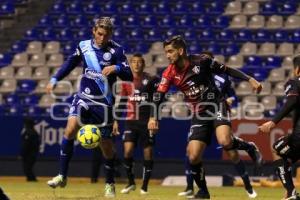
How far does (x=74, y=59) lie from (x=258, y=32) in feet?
53.7

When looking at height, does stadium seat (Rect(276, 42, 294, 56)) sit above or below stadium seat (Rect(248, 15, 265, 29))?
below

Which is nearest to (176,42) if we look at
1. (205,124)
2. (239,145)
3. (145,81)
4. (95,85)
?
(205,124)

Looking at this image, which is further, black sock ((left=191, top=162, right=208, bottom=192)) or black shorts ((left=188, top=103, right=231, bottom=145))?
black sock ((left=191, top=162, right=208, bottom=192))

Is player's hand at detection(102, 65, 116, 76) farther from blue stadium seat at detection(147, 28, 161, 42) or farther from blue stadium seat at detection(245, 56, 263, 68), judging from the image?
blue stadium seat at detection(147, 28, 161, 42)

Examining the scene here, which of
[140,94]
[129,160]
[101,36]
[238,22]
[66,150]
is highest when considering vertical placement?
[238,22]

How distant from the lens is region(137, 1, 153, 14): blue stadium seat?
31.6 metres

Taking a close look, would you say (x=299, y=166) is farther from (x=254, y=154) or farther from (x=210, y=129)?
(x=210, y=129)

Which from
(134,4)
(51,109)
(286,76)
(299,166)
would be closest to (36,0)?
(134,4)

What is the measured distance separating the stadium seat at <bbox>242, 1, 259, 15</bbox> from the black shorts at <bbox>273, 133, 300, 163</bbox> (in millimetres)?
18096

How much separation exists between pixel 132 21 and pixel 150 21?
68 centimetres

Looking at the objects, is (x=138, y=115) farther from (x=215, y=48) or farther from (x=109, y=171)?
(x=215, y=48)

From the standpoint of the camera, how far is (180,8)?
3148 centimetres

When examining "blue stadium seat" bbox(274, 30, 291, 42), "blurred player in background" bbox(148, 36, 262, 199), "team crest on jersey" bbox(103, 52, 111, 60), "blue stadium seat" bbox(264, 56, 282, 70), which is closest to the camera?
"blurred player in background" bbox(148, 36, 262, 199)

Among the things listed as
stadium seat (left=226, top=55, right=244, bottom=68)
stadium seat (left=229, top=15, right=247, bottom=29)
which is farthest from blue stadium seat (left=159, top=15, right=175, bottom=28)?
stadium seat (left=226, top=55, right=244, bottom=68)
